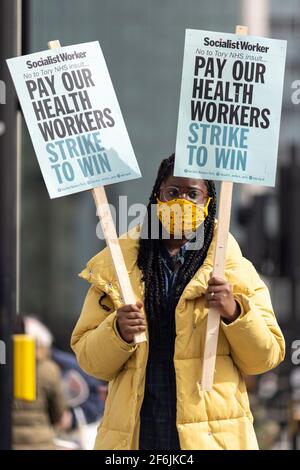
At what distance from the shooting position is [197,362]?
3.73 meters

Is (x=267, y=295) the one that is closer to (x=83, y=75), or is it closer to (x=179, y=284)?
(x=179, y=284)

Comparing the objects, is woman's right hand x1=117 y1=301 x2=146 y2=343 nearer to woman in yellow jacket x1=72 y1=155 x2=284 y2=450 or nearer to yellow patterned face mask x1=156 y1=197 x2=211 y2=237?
woman in yellow jacket x1=72 y1=155 x2=284 y2=450

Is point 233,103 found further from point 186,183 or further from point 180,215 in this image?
point 180,215

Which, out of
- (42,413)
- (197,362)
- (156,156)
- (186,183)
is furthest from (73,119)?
(156,156)

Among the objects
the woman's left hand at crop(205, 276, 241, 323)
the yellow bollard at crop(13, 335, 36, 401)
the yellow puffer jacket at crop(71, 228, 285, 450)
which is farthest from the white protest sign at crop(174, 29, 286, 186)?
the yellow bollard at crop(13, 335, 36, 401)

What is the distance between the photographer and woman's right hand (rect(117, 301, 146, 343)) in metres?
3.64

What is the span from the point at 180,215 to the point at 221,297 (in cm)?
32

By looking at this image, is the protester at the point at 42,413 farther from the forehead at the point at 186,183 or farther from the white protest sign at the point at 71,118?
the forehead at the point at 186,183

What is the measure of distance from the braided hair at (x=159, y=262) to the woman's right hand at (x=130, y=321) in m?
0.10

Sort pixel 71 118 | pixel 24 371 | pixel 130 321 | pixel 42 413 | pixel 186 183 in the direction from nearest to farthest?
pixel 130 321, pixel 186 183, pixel 71 118, pixel 24 371, pixel 42 413

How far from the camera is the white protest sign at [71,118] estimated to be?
4000mm
